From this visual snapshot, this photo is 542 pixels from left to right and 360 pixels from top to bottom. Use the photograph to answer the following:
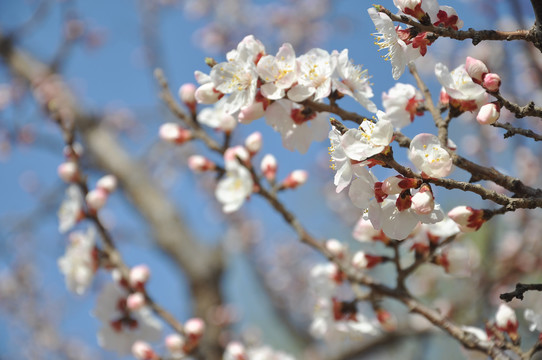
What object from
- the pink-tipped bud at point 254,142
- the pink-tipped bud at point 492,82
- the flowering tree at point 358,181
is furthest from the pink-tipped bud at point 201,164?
the pink-tipped bud at point 492,82

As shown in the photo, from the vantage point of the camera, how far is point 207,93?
971mm

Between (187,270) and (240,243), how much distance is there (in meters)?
2.77

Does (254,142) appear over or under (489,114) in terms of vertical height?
over

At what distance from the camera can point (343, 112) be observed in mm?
932

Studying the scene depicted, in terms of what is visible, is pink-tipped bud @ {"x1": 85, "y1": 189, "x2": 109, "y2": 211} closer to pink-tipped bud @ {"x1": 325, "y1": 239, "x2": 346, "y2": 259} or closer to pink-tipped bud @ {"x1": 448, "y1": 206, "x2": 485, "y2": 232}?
pink-tipped bud @ {"x1": 325, "y1": 239, "x2": 346, "y2": 259}

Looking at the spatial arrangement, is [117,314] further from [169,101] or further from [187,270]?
[187,270]

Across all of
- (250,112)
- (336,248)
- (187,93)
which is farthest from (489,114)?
(187,93)

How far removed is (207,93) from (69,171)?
81cm

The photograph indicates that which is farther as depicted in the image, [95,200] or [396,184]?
[95,200]

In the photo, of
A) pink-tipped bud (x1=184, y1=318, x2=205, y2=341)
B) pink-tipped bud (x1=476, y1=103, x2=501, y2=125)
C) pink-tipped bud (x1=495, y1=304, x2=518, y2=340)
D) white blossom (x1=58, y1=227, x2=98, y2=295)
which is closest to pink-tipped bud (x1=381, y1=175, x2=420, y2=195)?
pink-tipped bud (x1=476, y1=103, x2=501, y2=125)

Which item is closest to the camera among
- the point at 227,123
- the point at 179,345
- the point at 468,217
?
the point at 468,217

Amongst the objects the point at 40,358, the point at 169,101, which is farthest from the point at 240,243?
the point at 169,101

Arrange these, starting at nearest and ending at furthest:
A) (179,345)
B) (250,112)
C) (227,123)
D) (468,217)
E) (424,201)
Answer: (424,201) < (468,217) < (250,112) < (227,123) < (179,345)

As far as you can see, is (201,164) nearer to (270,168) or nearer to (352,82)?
(270,168)
